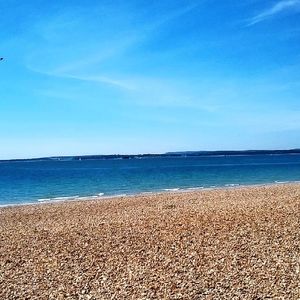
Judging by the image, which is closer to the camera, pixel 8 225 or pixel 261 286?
pixel 261 286

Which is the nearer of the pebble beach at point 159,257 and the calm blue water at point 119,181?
the pebble beach at point 159,257

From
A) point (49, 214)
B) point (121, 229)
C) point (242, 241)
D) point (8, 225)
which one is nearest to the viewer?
point (242, 241)

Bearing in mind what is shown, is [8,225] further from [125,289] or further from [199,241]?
[125,289]

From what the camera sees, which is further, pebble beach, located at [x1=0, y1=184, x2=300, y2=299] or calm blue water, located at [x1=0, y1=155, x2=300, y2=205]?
calm blue water, located at [x1=0, y1=155, x2=300, y2=205]

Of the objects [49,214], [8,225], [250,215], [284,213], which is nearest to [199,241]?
[250,215]

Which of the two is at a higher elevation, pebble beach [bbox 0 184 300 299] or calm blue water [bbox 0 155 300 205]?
pebble beach [bbox 0 184 300 299]

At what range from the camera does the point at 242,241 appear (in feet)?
31.7

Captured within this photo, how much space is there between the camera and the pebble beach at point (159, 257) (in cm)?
668

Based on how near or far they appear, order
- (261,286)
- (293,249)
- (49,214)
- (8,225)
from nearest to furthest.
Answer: (261,286) < (293,249) < (8,225) < (49,214)

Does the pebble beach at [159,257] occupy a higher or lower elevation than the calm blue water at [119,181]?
higher

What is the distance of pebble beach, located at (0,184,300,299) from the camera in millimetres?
6680

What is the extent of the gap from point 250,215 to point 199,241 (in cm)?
405

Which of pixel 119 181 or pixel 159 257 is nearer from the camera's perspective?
pixel 159 257

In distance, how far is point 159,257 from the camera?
8.60 metres
